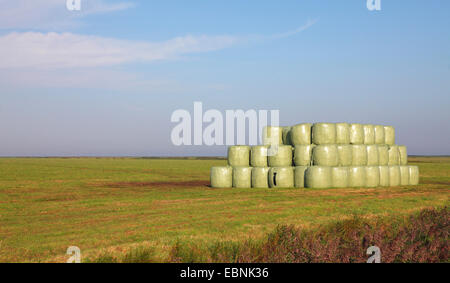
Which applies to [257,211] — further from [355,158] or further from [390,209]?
[355,158]

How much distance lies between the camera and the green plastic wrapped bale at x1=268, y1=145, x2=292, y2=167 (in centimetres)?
2291

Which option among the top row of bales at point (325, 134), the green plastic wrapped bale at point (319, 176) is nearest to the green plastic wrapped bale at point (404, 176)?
the top row of bales at point (325, 134)

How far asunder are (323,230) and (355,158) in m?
15.3

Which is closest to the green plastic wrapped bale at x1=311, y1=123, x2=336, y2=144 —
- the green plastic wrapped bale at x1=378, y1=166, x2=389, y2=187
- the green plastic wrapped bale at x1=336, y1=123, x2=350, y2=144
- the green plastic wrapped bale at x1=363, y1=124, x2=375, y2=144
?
the green plastic wrapped bale at x1=336, y1=123, x2=350, y2=144

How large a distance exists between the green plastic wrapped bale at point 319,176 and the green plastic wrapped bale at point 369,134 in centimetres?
323

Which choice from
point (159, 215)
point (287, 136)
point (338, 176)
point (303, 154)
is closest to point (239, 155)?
point (287, 136)

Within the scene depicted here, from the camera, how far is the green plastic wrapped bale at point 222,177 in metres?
24.0

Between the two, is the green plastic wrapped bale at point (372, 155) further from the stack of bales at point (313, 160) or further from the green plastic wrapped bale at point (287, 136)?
the green plastic wrapped bale at point (287, 136)

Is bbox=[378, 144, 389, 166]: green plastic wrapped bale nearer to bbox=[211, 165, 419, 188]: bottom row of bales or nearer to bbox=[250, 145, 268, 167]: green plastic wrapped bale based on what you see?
bbox=[211, 165, 419, 188]: bottom row of bales

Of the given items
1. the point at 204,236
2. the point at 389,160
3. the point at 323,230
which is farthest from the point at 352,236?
the point at 389,160

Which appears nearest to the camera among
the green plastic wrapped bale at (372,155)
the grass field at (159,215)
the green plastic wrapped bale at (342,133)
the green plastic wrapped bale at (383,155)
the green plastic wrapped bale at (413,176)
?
the grass field at (159,215)

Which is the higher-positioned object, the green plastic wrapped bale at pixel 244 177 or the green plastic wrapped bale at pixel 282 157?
the green plastic wrapped bale at pixel 282 157

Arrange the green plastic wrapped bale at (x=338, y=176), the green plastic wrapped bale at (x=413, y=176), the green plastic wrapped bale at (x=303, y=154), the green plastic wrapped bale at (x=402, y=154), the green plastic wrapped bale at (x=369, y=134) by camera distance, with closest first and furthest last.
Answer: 1. the green plastic wrapped bale at (x=338, y=176)
2. the green plastic wrapped bale at (x=303, y=154)
3. the green plastic wrapped bale at (x=369, y=134)
4. the green plastic wrapped bale at (x=413, y=176)
5. the green plastic wrapped bale at (x=402, y=154)

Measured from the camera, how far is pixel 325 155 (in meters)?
22.1
